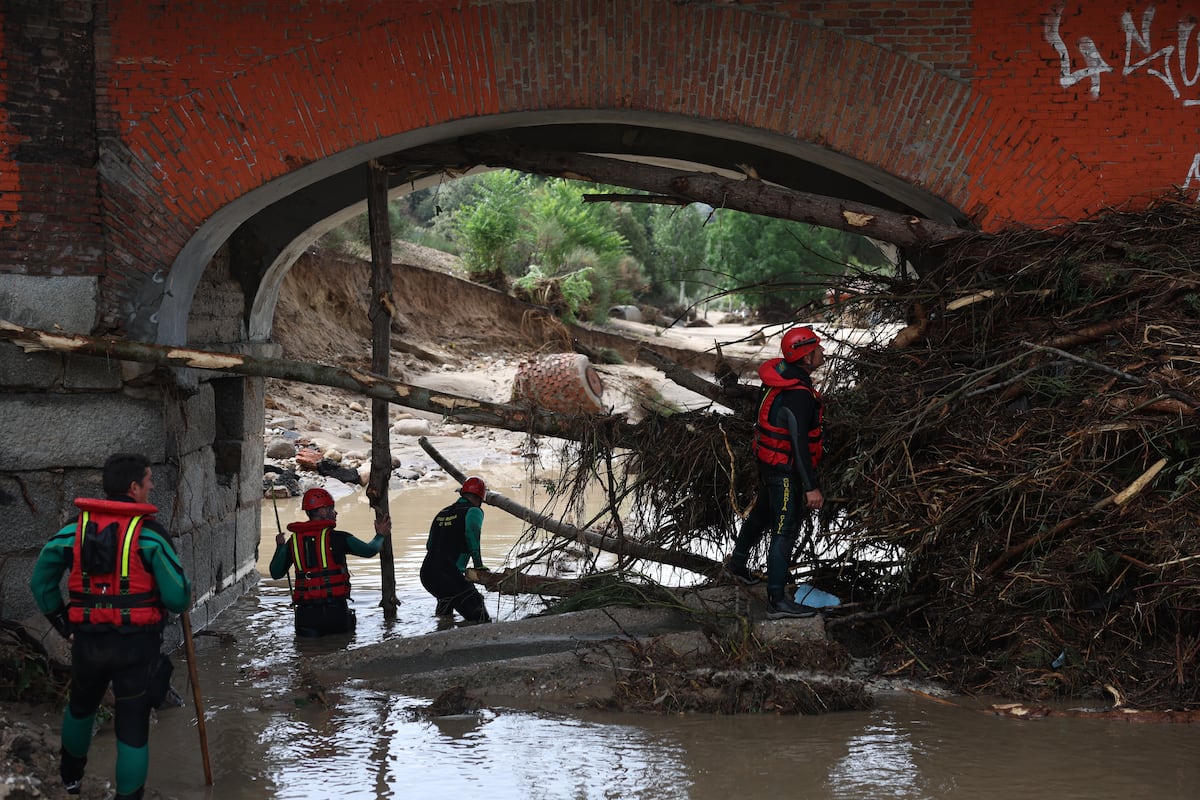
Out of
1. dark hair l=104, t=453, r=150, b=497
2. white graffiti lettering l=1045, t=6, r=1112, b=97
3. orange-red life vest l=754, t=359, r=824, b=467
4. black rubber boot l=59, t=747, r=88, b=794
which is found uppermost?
white graffiti lettering l=1045, t=6, r=1112, b=97

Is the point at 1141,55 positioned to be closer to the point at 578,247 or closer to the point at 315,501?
the point at 315,501

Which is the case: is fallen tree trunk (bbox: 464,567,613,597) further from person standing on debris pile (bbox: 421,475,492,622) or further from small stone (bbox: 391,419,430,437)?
small stone (bbox: 391,419,430,437)

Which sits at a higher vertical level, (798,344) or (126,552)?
(798,344)

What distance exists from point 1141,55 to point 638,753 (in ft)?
19.5

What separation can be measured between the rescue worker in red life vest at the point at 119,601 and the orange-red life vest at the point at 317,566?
3.26m

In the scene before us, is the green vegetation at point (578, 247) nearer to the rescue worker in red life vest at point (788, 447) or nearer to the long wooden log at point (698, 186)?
the long wooden log at point (698, 186)

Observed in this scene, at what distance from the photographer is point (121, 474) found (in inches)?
199

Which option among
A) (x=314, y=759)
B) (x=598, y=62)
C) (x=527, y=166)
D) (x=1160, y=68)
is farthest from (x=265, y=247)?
(x=1160, y=68)

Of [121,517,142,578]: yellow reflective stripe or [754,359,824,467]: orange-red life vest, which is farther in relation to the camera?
[754,359,824,467]: orange-red life vest

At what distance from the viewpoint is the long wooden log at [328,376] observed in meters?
7.27

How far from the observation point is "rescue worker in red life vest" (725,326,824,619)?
7.34 meters

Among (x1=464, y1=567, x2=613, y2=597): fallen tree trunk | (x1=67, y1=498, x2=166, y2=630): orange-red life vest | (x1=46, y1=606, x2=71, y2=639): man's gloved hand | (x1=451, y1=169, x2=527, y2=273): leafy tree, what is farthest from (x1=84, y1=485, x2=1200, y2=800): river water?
(x1=451, y1=169, x2=527, y2=273): leafy tree

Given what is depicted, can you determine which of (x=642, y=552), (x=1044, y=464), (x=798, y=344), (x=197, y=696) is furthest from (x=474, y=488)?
(x=1044, y=464)

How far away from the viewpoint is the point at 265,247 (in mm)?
10852
